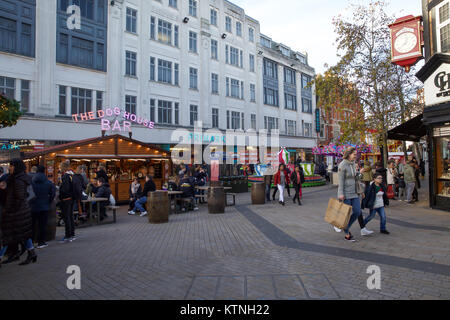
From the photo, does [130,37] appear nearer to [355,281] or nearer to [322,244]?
[322,244]

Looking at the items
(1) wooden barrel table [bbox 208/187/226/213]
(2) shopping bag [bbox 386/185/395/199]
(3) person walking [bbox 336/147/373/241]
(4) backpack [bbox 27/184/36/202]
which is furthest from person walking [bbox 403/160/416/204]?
(4) backpack [bbox 27/184/36/202]

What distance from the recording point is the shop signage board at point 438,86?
10.3 m

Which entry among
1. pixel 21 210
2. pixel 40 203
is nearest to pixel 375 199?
pixel 21 210

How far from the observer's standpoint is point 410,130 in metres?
13.3

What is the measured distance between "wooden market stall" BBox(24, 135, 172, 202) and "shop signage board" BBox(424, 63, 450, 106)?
11.8m

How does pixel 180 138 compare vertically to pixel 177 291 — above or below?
above

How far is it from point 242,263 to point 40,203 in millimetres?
4513

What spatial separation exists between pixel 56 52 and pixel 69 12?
115 inches

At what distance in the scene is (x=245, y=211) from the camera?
38.1 feet

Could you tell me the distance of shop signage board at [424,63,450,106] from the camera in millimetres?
10336

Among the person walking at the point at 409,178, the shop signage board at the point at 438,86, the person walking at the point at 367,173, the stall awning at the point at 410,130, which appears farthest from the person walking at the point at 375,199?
the stall awning at the point at 410,130

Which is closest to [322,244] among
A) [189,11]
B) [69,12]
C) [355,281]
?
[355,281]

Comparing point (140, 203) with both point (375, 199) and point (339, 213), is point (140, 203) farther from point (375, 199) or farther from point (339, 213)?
point (375, 199)

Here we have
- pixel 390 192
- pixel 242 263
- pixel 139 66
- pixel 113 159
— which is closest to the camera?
pixel 242 263
